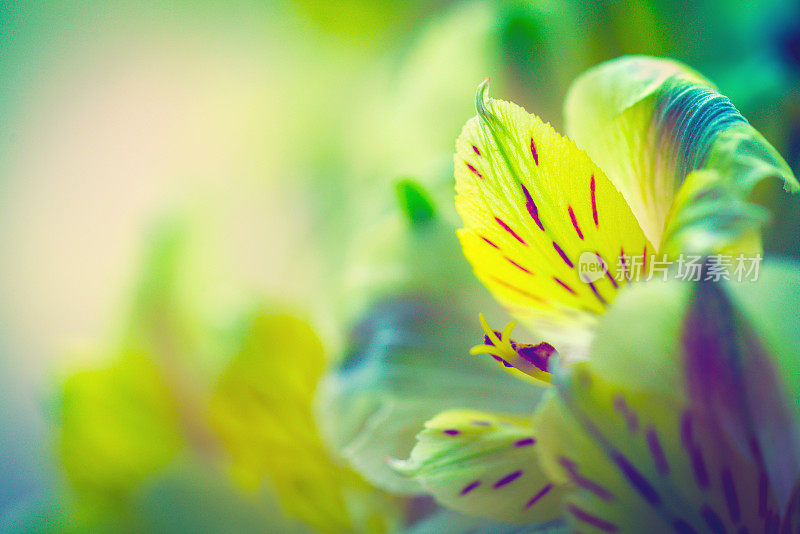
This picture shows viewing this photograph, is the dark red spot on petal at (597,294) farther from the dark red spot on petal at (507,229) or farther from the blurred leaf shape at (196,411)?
the blurred leaf shape at (196,411)

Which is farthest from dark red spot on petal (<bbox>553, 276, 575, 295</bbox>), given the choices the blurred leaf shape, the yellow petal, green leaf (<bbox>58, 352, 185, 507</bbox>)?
green leaf (<bbox>58, 352, 185, 507</bbox>)

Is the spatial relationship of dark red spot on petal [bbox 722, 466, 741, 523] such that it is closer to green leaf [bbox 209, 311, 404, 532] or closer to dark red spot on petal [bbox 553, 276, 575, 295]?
dark red spot on petal [bbox 553, 276, 575, 295]

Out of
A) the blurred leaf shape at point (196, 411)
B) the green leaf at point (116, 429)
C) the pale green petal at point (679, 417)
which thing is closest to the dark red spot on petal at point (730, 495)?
the pale green petal at point (679, 417)

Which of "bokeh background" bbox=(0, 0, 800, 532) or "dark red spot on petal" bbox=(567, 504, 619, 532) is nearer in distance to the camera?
"dark red spot on petal" bbox=(567, 504, 619, 532)

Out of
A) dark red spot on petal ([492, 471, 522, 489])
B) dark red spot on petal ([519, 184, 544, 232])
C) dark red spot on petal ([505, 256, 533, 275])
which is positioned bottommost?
dark red spot on petal ([492, 471, 522, 489])

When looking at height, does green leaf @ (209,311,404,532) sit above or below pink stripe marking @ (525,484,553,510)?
below

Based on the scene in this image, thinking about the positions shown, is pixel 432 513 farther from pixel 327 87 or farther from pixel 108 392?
pixel 327 87

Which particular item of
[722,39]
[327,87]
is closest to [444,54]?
[722,39]
